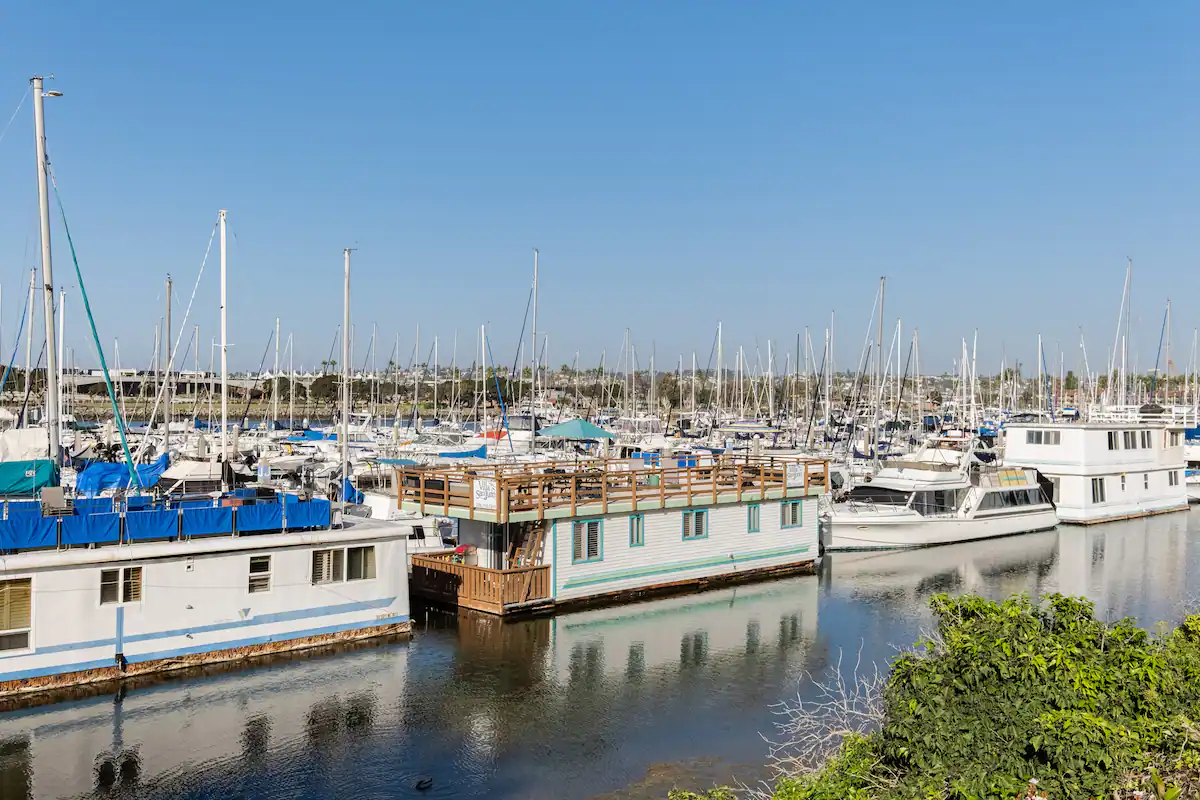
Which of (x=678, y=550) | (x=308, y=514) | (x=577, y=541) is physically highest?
(x=308, y=514)

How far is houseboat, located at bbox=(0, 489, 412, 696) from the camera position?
2117cm

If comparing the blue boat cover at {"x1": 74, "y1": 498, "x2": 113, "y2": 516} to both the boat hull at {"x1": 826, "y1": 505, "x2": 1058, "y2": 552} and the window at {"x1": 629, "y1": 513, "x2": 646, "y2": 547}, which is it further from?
the boat hull at {"x1": 826, "y1": 505, "x2": 1058, "y2": 552}

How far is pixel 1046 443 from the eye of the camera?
56.1 m

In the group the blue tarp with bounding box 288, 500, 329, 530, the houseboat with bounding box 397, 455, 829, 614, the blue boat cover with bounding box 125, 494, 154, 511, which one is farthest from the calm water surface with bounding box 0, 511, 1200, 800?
the blue boat cover with bounding box 125, 494, 154, 511

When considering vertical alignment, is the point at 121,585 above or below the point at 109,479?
below

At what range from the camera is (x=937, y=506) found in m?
47.1

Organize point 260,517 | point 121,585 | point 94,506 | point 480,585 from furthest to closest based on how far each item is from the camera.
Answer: point 480,585 → point 94,506 → point 260,517 → point 121,585

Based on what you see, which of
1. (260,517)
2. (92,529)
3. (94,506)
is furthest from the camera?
(94,506)

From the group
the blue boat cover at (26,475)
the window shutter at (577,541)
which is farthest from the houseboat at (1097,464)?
the blue boat cover at (26,475)

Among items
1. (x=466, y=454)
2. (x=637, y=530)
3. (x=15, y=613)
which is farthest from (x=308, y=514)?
(x=466, y=454)

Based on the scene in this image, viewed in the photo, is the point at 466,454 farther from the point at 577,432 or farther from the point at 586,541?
the point at 586,541

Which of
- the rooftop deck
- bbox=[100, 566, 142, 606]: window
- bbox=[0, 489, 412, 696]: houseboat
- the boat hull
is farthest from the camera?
the boat hull

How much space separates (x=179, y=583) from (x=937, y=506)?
116 feet

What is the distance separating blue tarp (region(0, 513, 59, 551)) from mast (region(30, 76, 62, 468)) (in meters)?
3.91
